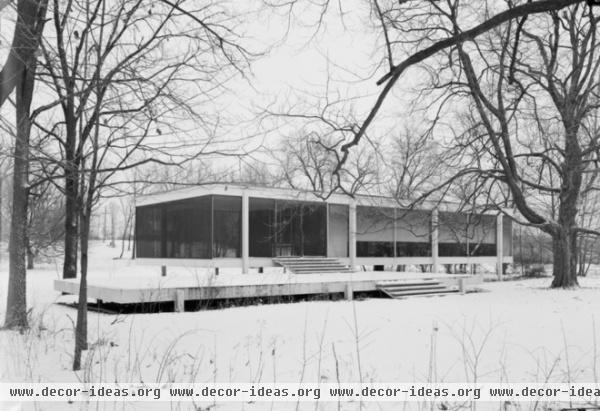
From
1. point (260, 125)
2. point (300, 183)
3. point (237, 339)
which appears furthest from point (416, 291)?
point (300, 183)

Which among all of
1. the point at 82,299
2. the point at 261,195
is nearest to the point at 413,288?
the point at 261,195

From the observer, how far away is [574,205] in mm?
16547

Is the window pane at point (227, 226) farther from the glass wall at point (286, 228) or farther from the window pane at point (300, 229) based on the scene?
the window pane at point (300, 229)

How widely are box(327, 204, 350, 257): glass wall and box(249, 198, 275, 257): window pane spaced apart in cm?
274

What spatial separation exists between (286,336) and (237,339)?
29.4 inches

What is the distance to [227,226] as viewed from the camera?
18.4m

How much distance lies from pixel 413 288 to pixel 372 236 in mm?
7070

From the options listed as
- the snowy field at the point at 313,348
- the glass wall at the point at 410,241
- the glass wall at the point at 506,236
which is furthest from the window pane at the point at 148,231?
the glass wall at the point at 506,236

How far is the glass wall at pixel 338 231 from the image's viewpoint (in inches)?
839

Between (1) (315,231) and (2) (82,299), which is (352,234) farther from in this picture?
(2) (82,299)

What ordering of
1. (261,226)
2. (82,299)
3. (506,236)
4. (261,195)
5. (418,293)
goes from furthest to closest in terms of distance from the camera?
(506,236), (261,226), (261,195), (418,293), (82,299)

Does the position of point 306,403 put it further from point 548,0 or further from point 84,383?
point 548,0

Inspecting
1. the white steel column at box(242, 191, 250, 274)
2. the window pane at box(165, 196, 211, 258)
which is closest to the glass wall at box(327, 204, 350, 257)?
the white steel column at box(242, 191, 250, 274)

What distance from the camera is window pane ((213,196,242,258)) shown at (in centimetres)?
1820
